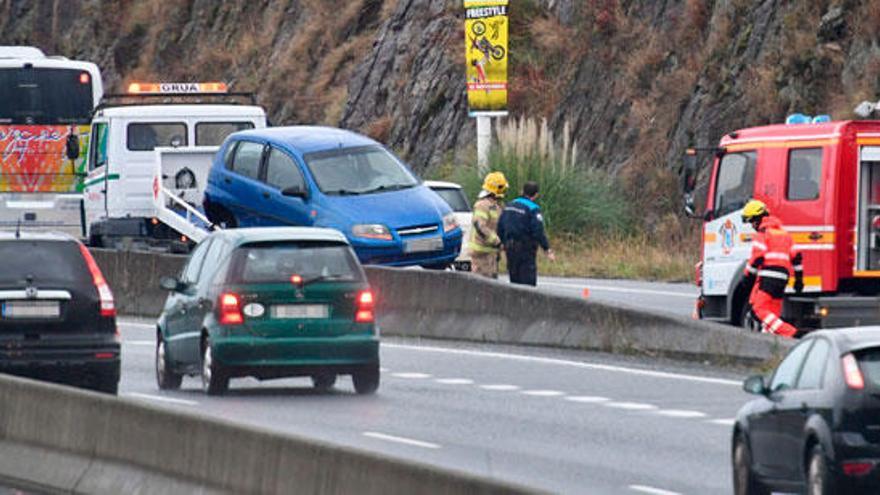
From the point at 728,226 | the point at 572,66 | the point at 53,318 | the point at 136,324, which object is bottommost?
the point at 136,324

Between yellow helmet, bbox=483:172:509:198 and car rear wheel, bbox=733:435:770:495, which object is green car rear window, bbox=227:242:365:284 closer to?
car rear wheel, bbox=733:435:770:495

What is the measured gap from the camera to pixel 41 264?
1988cm

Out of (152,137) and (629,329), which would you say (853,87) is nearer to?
(152,137)

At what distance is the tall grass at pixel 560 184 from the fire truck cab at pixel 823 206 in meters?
15.2

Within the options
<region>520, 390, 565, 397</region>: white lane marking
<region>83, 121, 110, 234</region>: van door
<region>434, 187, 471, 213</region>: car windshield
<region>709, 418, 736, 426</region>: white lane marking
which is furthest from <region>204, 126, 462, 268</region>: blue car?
<region>709, 418, 736, 426</region>: white lane marking

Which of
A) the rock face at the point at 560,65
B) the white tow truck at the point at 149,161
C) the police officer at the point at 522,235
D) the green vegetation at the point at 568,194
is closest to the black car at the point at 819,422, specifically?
the police officer at the point at 522,235

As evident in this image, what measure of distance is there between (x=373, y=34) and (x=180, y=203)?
2285 cm

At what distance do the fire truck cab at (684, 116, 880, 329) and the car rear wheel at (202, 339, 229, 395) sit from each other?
21.2ft

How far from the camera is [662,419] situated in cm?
1975

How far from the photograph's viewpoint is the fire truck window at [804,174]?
25109mm

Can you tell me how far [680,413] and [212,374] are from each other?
4.11 m

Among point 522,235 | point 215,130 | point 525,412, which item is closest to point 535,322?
point 522,235

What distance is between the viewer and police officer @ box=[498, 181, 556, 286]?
28094mm

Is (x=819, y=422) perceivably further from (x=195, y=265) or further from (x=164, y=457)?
(x=195, y=265)
